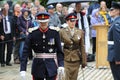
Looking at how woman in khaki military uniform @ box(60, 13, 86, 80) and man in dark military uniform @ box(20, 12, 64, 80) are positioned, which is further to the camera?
woman in khaki military uniform @ box(60, 13, 86, 80)

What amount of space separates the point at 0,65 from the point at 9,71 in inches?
45.3

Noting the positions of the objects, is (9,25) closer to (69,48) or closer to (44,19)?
(69,48)

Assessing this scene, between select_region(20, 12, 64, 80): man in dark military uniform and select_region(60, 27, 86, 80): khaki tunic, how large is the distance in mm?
1817

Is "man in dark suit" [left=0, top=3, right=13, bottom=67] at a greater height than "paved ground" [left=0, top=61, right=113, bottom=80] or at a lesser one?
greater

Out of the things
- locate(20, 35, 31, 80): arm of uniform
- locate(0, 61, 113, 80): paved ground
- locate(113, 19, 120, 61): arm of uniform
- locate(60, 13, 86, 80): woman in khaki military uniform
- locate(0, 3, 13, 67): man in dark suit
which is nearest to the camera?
locate(20, 35, 31, 80): arm of uniform

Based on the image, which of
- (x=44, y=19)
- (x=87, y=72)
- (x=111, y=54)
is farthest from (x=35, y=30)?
(x=87, y=72)

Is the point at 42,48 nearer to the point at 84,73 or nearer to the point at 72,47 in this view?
the point at 72,47

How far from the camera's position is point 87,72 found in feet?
39.9

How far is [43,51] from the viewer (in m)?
7.12

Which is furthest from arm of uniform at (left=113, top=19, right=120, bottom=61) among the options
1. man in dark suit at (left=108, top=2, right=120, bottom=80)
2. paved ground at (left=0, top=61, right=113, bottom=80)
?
paved ground at (left=0, top=61, right=113, bottom=80)

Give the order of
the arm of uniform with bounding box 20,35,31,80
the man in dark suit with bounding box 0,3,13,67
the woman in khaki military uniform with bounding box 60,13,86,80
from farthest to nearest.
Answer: the man in dark suit with bounding box 0,3,13,67 → the woman in khaki military uniform with bounding box 60,13,86,80 → the arm of uniform with bounding box 20,35,31,80

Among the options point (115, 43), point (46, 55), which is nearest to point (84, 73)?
point (115, 43)

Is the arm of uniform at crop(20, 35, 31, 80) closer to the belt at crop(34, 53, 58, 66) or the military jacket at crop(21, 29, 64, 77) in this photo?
the military jacket at crop(21, 29, 64, 77)

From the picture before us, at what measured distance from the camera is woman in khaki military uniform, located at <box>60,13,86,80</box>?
8961 mm
